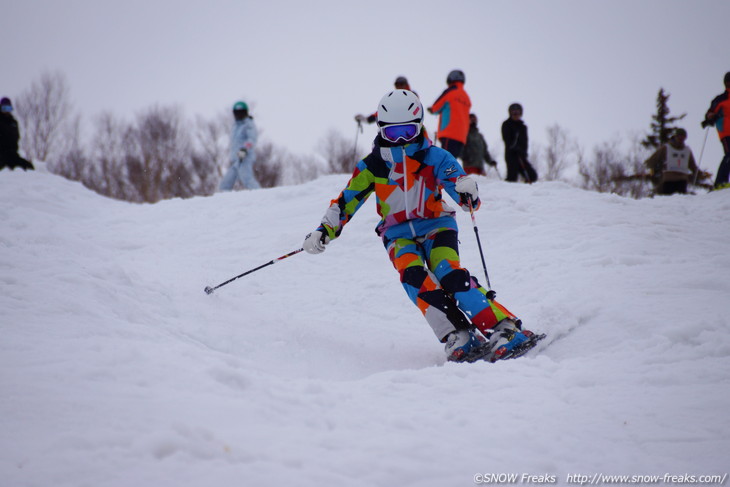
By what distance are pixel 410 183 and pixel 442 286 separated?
2.73 feet

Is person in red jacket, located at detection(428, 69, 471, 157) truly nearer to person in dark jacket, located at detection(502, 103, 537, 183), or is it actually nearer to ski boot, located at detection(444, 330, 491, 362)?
person in dark jacket, located at detection(502, 103, 537, 183)

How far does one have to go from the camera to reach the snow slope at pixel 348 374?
1.78 metres

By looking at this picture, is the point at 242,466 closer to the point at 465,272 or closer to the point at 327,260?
the point at 465,272

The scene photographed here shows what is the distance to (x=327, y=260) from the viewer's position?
21.1ft

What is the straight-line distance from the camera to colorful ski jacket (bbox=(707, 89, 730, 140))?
8531 millimetres

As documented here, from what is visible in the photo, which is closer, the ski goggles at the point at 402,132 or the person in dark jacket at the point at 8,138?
the ski goggles at the point at 402,132

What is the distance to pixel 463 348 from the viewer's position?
350 centimetres

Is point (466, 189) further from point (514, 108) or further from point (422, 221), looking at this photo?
point (514, 108)

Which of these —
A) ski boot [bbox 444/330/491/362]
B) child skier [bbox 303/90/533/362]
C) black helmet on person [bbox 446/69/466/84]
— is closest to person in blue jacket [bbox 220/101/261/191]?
black helmet on person [bbox 446/69/466/84]

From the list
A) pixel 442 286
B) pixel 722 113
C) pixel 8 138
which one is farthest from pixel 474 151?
pixel 8 138

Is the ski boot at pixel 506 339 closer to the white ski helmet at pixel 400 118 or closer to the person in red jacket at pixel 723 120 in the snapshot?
the white ski helmet at pixel 400 118

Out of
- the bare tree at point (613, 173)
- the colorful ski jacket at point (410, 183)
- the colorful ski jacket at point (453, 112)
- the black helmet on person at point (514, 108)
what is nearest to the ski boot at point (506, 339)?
the colorful ski jacket at point (410, 183)

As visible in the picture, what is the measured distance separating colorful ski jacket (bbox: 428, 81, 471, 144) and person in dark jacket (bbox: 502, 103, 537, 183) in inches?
56.3

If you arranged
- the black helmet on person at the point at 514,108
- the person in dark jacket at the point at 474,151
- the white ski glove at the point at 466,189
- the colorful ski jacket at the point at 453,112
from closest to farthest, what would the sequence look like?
the white ski glove at the point at 466,189, the colorful ski jacket at the point at 453,112, the black helmet on person at the point at 514,108, the person in dark jacket at the point at 474,151
